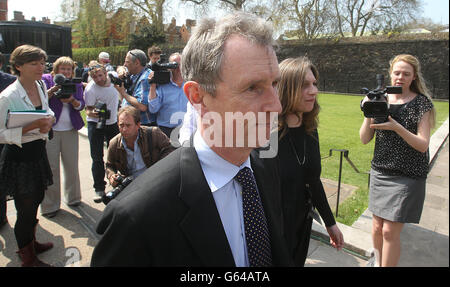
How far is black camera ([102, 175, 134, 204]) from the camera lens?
97.2 inches

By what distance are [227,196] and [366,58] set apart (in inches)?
988

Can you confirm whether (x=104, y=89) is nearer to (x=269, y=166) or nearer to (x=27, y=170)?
(x=27, y=170)

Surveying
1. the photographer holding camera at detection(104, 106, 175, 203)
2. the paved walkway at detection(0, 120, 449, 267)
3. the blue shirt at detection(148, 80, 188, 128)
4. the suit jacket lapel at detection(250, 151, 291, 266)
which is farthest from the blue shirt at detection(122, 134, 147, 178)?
the suit jacket lapel at detection(250, 151, 291, 266)

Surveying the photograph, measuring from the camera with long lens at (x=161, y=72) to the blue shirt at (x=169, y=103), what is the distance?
0.08 meters

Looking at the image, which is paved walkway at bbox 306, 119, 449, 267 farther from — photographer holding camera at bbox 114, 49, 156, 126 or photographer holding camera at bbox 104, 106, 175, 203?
photographer holding camera at bbox 114, 49, 156, 126

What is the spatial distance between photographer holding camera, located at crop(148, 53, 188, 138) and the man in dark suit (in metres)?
2.69

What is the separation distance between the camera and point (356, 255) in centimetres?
322

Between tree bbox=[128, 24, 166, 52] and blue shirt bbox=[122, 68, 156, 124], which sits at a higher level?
tree bbox=[128, 24, 166, 52]

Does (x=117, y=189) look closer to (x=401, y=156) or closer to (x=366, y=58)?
(x=401, y=156)

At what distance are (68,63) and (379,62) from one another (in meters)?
23.2

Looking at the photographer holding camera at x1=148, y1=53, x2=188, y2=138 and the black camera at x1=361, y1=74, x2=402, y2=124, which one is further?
the photographer holding camera at x1=148, y1=53, x2=188, y2=138

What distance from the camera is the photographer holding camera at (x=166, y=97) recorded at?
12.6 ft

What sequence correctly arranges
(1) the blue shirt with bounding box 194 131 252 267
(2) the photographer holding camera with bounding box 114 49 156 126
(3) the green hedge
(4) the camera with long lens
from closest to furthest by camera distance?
(1) the blue shirt with bounding box 194 131 252 267 → (4) the camera with long lens → (2) the photographer holding camera with bounding box 114 49 156 126 → (3) the green hedge

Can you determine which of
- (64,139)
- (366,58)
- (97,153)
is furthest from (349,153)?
(366,58)
